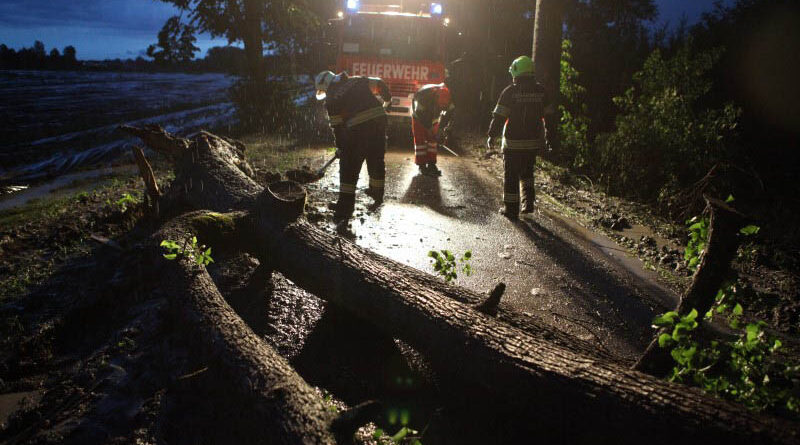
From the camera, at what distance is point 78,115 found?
44.6 ft

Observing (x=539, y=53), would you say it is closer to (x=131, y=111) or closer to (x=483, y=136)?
(x=483, y=136)

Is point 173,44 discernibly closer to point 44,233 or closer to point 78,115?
point 78,115

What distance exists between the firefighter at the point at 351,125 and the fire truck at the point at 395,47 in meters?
5.33

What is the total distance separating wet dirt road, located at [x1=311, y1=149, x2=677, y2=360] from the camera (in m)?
3.52

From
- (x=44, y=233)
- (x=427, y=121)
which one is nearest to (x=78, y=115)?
(x=44, y=233)

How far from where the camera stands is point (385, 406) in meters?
2.52

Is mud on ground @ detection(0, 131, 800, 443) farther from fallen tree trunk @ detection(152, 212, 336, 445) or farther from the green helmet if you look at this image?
the green helmet

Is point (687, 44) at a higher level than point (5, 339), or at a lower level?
higher

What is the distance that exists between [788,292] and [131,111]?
16937 millimetres

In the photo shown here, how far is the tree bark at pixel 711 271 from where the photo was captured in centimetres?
210

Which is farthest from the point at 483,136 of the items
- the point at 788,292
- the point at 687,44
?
the point at 788,292

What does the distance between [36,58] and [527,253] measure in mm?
36912

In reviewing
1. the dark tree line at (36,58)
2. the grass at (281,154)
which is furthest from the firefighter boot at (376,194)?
the dark tree line at (36,58)

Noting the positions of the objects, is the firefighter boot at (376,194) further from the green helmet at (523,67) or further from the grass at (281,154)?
the grass at (281,154)
